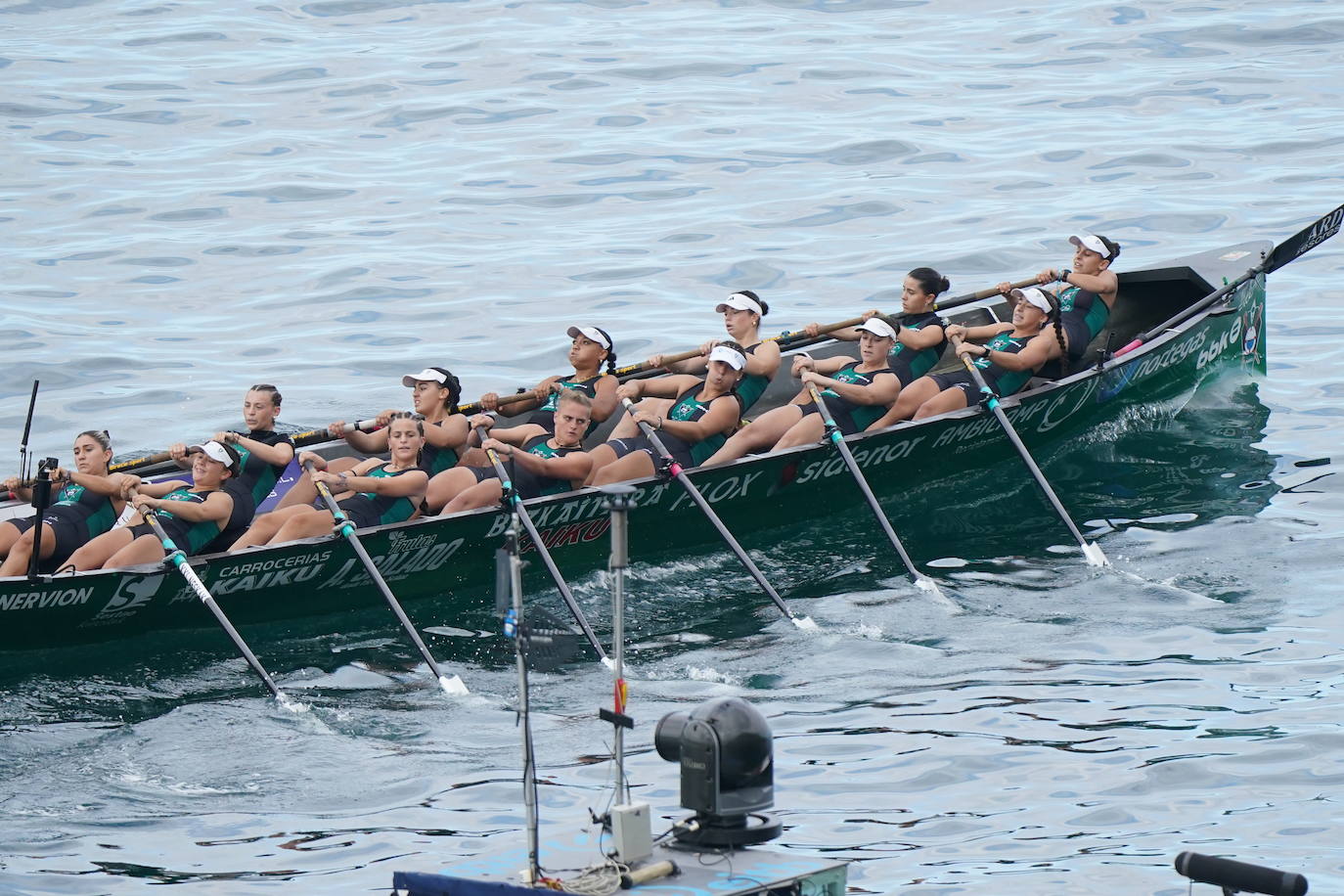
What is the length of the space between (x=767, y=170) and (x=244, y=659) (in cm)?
1773

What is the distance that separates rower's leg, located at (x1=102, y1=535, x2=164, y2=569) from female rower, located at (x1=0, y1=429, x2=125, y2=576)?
62 cm

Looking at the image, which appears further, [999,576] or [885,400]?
[885,400]

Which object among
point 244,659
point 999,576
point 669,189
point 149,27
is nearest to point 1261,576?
point 999,576

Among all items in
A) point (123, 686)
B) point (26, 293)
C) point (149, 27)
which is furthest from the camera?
point (149, 27)

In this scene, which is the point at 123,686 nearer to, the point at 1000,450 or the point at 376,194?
the point at 1000,450

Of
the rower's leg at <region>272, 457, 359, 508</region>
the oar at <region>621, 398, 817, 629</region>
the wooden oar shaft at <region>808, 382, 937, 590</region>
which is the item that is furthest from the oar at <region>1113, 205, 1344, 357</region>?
the rower's leg at <region>272, 457, 359, 508</region>

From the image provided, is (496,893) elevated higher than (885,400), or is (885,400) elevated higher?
(885,400)

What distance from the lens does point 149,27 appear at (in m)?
38.5

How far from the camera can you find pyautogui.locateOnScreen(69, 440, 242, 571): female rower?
13.9 metres

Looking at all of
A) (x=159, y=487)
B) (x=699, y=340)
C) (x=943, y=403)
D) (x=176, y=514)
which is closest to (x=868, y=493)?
(x=943, y=403)

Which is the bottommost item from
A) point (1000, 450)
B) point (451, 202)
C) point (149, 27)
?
point (1000, 450)

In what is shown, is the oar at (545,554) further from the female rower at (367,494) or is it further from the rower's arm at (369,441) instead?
the rower's arm at (369,441)

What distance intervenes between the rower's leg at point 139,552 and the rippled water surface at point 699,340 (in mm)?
693

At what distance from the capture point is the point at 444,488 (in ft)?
49.2
